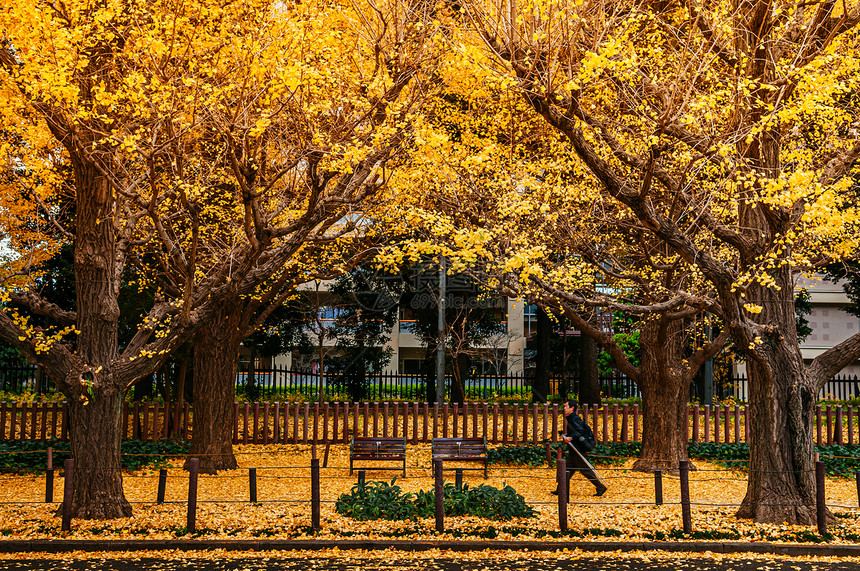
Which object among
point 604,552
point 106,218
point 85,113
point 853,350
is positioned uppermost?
point 85,113

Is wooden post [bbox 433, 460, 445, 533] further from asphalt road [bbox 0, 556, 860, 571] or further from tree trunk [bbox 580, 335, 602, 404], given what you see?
tree trunk [bbox 580, 335, 602, 404]

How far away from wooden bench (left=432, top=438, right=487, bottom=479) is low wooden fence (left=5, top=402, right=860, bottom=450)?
2407mm

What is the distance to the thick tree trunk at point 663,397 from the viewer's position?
14438 mm

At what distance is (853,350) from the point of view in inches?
387

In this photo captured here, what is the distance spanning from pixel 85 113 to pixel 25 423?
11590 mm

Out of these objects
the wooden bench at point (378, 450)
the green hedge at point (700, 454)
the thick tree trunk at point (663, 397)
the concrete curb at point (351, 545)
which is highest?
the thick tree trunk at point (663, 397)

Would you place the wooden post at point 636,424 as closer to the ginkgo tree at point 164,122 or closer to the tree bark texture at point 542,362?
the tree bark texture at point 542,362

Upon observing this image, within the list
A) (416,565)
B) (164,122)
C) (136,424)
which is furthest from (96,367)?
(136,424)

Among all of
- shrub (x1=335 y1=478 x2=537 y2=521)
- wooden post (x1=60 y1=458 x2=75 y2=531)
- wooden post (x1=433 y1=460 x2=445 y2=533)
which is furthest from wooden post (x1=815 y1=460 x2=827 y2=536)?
wooden post (x1=60 y1=458 x2=75 y2=531)

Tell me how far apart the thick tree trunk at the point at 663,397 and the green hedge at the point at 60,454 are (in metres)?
10.2

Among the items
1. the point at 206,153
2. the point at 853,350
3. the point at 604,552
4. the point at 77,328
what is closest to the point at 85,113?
the point at 77,328

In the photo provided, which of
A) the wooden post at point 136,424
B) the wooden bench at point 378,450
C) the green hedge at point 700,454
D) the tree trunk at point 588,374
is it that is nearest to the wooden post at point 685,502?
the green hedge at point 700,454

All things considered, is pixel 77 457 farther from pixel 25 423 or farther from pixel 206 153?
pixel 25 423

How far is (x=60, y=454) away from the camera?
51.4 feet
